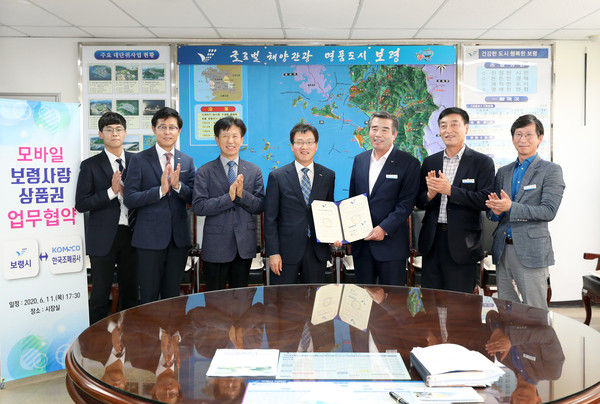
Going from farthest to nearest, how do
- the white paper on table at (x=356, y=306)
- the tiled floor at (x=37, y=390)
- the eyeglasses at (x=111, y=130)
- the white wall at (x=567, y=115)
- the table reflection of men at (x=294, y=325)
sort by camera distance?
the white wall at (x=567, y=115), the eyeglasses at (x=111, y=130), the tiled floor at (x=37, y=390), the white paper on table at (x=356, y=306), the table reflection of men at (x=294, y=325)

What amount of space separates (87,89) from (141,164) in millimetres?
2294

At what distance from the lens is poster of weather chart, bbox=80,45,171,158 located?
4895 mm

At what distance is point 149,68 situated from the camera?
16.1ft

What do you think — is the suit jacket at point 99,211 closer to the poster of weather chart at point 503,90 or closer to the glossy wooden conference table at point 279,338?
the glossy wooden conference table at point 279,338

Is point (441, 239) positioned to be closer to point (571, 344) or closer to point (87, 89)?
point (571, 344)

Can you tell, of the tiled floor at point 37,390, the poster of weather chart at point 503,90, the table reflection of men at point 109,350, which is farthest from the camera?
the poster of weather chart at point 503,90

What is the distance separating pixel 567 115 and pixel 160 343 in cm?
514

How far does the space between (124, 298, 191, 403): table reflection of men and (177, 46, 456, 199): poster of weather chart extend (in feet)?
10.5

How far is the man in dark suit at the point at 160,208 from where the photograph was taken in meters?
3.07

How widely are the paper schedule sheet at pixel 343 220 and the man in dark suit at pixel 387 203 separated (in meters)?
0.09

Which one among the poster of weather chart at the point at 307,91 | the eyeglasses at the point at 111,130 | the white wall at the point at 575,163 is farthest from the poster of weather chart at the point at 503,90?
the eyeglasses at the point at 111,130

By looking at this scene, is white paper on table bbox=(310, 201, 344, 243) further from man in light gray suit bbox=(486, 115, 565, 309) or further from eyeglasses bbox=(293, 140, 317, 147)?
man in light gray suit bbox=(486, 115, 565, 309)

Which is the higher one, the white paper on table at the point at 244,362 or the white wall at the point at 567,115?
the white wall at the point at 567,115

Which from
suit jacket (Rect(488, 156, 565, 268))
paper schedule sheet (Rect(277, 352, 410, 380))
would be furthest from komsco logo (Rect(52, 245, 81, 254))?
suit jacket (Rect(488, 156, 565, 268))
